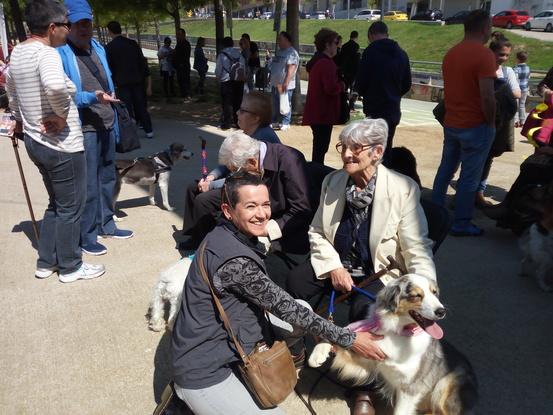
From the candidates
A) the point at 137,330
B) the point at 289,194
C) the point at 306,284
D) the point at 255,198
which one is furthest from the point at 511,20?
the point at 255,198

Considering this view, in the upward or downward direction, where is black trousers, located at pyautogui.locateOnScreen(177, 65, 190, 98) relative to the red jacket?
downward

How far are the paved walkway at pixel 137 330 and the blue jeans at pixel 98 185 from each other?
0.23 m

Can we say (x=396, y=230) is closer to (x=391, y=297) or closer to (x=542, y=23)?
(x=391, y=297)

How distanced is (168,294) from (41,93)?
5.69ft

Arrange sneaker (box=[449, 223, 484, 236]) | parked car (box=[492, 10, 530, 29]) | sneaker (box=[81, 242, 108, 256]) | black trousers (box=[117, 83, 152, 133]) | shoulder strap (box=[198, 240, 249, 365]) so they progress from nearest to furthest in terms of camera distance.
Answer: shoulder strap (box=[198, 240, 249, 365]) < sneaker (box=[81, 242, 108, 256]) < sneaker (box=[449, 223, 484, 236]) < black trousers (box=[117, 83, 152, 133]) < parked car (box=[492, 10, 530, 29])

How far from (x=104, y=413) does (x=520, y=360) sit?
2.72 metres

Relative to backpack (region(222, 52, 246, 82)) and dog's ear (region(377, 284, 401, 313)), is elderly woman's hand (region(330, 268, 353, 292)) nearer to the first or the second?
dog's ear (region(377, 284, 401, 313))

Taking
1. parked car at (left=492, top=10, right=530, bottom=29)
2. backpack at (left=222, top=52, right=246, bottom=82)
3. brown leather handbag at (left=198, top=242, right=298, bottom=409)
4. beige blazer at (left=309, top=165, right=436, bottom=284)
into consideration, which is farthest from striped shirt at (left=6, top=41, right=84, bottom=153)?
parked car at (left=492, top=10, right=530, bottom=29)

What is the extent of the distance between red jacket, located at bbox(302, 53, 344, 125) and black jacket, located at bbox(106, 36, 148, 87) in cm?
389

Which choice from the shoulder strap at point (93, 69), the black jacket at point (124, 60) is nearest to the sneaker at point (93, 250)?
the shoulder strap at point (93, 69)

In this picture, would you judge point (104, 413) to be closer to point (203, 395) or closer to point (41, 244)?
point (203, 395)

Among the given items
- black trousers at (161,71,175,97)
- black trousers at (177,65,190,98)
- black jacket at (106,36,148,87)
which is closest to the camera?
black jacket at (106,36,148,87)

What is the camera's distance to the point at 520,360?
313 centimetres

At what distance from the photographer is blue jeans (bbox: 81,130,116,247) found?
4199mm
